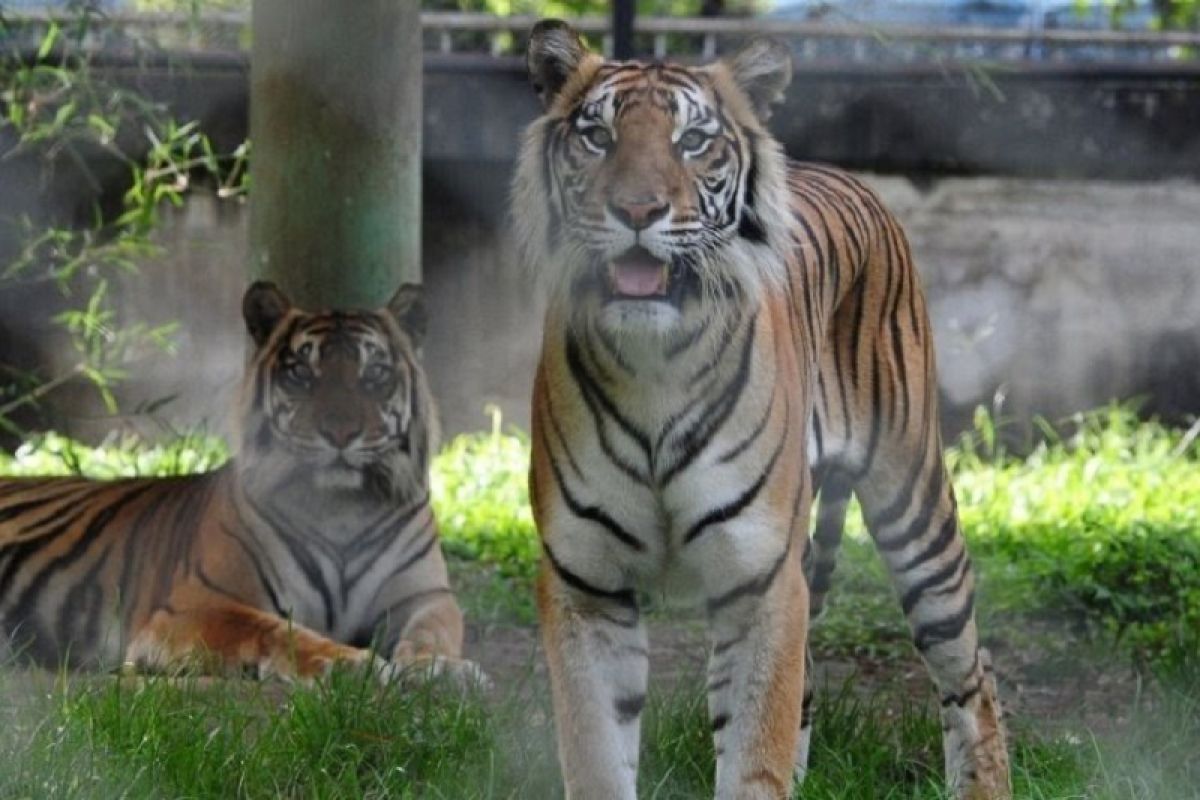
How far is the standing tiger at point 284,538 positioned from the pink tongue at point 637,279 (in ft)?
3.96

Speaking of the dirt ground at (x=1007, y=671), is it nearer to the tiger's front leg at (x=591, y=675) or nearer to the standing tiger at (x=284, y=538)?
the standing tiger at (x=284, y=538)

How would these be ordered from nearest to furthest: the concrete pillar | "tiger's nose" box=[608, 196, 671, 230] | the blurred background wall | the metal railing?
"tiger's nose" box=[608, 196, 671, 230] < the concrete pillar < the blurred background wall < the metal railing

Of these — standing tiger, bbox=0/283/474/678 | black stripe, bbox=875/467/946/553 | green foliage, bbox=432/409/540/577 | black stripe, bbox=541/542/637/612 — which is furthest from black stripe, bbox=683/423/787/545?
green foliage, bbox=432/409/540/577

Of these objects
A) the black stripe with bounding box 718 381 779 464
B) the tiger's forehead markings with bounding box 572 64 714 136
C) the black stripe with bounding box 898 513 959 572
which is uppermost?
the tiger's forehead markings with bounding box 572 64 714 136

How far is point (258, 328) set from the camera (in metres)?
3.48

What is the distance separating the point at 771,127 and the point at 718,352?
2546 mm

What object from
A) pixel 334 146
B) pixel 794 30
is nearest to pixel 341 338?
pixel 334 146

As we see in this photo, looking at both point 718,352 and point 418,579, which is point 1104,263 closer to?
point 418,579

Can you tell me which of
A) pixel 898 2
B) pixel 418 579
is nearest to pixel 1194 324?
pixel 898 2

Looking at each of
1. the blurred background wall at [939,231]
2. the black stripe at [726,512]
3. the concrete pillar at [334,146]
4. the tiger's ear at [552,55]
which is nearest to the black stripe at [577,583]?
the black stripe at [726,512]

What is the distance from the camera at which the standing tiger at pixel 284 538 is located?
135 inches

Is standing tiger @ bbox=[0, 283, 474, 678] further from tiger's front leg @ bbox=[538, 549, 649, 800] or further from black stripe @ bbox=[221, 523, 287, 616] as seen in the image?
tiger's front leg @ bbox=[538, 549, 649, 800]

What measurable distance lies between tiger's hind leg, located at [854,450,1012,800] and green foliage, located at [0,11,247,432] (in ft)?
6.28

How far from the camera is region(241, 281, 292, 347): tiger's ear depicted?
3.42 m
